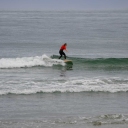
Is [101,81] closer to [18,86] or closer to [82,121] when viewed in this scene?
[18,86]

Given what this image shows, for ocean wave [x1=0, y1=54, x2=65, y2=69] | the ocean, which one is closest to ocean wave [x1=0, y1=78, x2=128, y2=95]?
the ocean

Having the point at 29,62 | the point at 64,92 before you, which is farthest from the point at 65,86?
the point at 29,62

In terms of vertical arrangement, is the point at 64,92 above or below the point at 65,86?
below

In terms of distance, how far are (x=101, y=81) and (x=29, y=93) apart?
5213 millimetres

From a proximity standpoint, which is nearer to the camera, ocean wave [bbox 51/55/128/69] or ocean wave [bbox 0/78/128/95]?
ocean wave [bbox 0/78/128/95]

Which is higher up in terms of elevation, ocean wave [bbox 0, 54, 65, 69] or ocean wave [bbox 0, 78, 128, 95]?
ocean wave [bbox 0, 54, 65, 69]

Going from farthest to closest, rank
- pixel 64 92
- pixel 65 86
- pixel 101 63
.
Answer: pixel 101 63, pixel 65 86, pixel 64 92

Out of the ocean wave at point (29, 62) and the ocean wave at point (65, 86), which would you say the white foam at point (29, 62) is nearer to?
the ocean wave at point (29, 62)

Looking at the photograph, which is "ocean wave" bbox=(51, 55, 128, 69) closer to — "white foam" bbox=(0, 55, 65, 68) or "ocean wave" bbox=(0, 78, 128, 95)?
"white foam" bbox=(0, 55, 65, 68)

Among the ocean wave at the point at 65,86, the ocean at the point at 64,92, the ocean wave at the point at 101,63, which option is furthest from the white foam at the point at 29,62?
the ocean wave at the point at 65,86

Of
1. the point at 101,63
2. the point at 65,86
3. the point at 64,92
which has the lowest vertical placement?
the point at 64,92

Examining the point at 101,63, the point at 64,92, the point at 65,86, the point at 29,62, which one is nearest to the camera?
the point at 64,92

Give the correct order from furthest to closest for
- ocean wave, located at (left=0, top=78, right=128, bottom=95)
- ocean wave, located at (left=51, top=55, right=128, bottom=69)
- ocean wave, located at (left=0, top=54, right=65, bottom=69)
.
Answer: ocean wave, located at (left=51, top=55, right=128, bottom=69), ocean wave, located at (left=0, top=54, right=65, bottom=69), ocean wave, located at (left=0, top=78, right=128, bottom=95)

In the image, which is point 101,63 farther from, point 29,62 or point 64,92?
point 64,92
